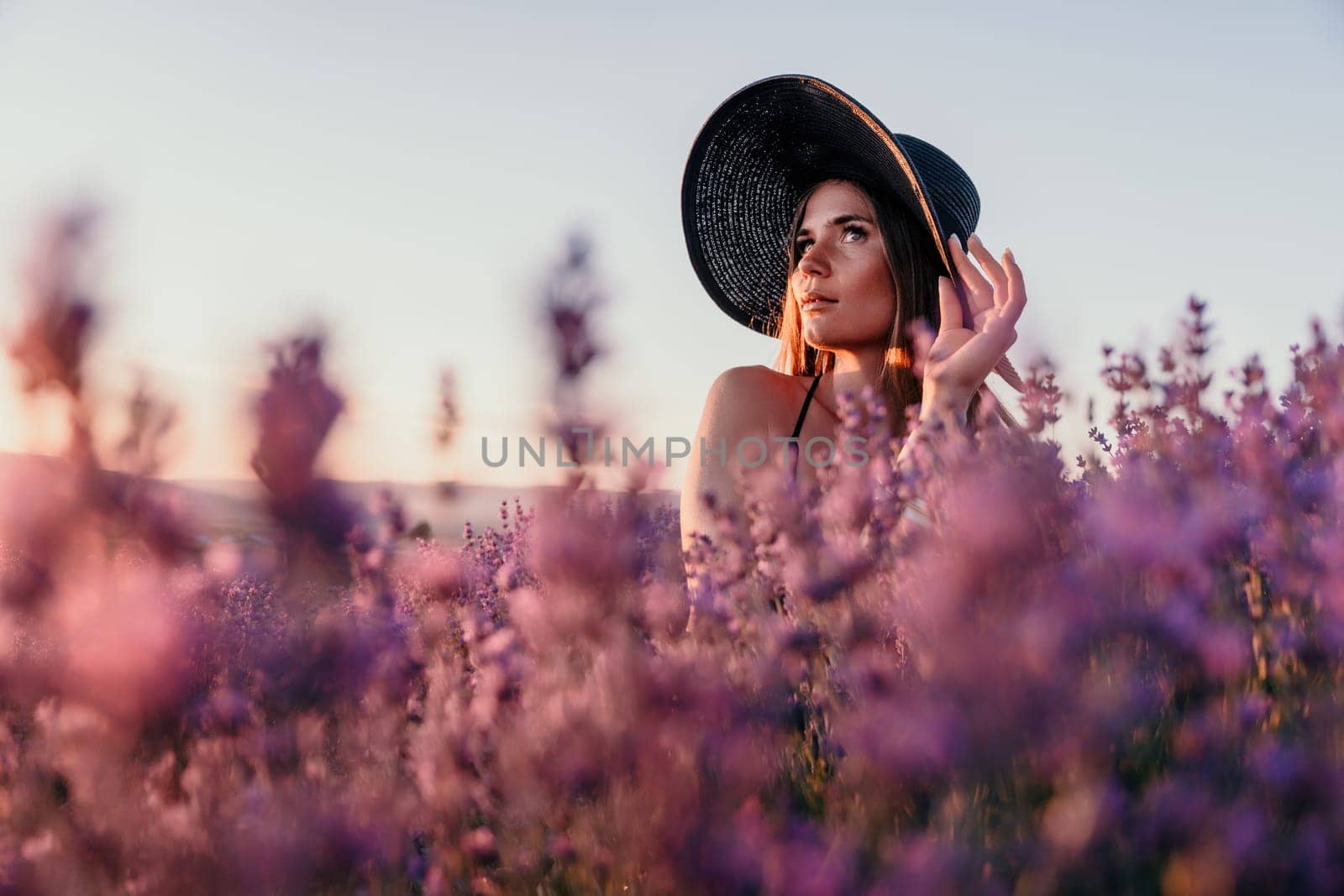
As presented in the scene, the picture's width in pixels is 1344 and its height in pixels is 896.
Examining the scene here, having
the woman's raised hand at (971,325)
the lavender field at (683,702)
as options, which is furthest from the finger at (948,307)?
the lavender field at (683,702)

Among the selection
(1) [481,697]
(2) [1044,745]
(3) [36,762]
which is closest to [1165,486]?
(2) [1044,745]

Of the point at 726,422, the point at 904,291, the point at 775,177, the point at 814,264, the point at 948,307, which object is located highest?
the point at 775,177

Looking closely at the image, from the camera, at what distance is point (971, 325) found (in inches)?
116

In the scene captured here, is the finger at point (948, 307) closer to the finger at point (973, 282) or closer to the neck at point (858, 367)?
the finger at point (973, 282)

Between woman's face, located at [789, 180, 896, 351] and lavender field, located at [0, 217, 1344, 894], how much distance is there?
1.88 m

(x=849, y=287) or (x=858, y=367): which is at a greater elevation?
(x=849, y=287)

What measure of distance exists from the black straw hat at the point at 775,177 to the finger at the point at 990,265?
0.34 feet

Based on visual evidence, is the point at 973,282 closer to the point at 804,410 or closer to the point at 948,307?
the point at 948,307

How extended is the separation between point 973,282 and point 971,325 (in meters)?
0.17

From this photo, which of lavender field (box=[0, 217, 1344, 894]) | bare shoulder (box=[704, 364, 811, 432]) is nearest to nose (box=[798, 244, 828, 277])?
bare shoulder (box=[704, 364, 811, 432])

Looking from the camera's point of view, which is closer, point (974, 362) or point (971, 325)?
point (974, 362)

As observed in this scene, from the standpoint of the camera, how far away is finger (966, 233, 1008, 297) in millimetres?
2729

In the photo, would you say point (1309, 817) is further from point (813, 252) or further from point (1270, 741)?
point (813, 252)

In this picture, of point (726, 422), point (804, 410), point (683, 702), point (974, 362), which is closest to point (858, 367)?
point (804, 410)
